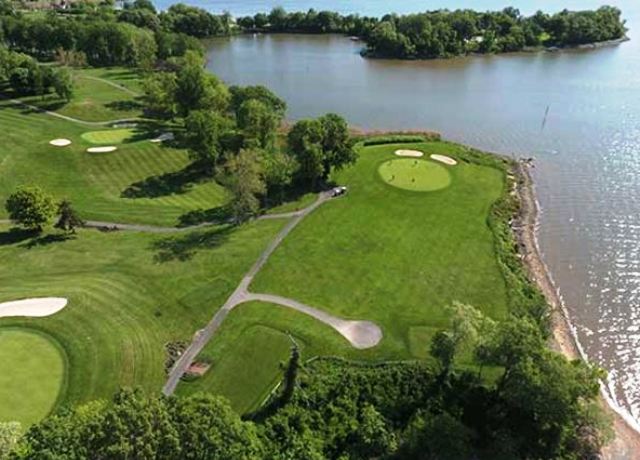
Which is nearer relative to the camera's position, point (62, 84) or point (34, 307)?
point (34, 307)

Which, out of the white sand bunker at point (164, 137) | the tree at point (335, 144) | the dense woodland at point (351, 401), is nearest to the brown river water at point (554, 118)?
the dense woodland at point (351, 401)

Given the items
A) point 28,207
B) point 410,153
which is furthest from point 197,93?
point 28,207

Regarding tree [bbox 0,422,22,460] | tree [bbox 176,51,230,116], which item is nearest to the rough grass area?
tree [bbox 176,51,230,116]

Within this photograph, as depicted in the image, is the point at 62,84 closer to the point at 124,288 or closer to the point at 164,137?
the point at 164,137

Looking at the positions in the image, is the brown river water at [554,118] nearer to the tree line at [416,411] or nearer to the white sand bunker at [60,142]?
the tree line at [416,411]

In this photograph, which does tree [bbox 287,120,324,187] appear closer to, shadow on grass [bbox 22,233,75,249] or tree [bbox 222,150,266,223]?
tree [bbox 222,150,266,223]
